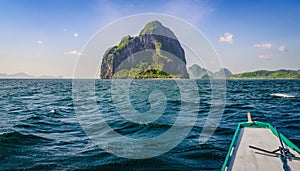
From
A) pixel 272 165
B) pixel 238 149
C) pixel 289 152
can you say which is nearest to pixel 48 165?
pixel 238 149

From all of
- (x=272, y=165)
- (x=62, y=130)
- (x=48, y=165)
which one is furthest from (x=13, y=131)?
(x=272, y=165)

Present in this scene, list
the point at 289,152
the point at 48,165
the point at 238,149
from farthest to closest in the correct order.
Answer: the point at 48,165
the point at 238,149
the point at 289,152

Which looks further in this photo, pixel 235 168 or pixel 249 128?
pixel 249 128

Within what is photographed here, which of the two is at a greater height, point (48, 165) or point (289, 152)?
point (289, 152)

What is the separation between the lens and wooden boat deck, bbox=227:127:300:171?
5961mm

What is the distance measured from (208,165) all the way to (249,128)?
2.80 meters

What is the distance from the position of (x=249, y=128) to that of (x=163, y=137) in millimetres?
4517

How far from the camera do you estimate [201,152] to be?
31.2 feet

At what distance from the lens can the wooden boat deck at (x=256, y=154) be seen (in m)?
5.96

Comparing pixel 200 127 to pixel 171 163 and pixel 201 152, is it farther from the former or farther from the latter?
pixel 171 163

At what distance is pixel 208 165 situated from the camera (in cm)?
815

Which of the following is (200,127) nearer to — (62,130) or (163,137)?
(163,137)

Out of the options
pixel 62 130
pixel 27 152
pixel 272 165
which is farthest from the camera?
pixel 62 130

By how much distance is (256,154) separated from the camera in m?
6.82
